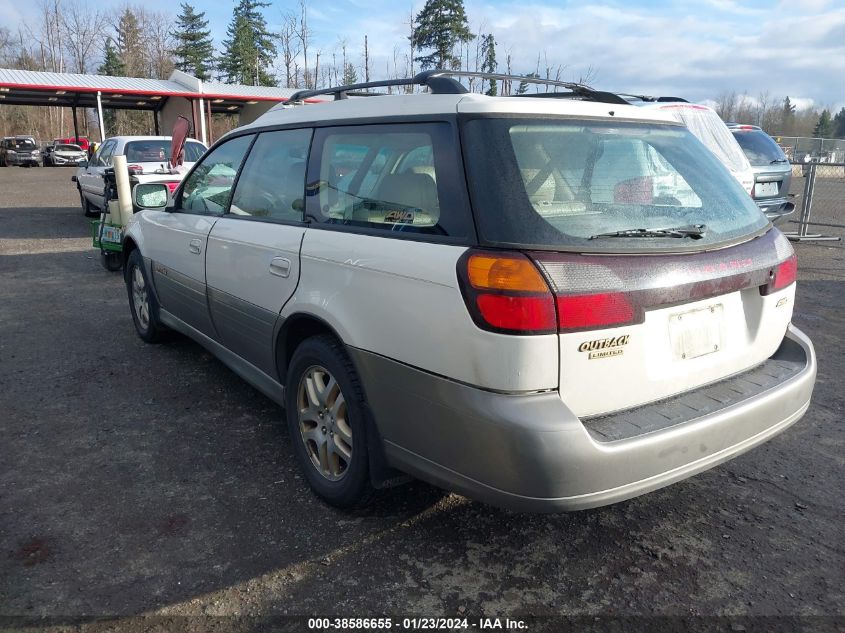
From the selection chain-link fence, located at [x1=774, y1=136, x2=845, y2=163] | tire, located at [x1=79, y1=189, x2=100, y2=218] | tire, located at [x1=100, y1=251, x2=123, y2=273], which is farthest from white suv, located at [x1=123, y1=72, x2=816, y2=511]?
chain-link fence, located at [x1=774, y1=136, x2=845, y2=163]

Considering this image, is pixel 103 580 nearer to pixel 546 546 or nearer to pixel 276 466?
pixel 276 466

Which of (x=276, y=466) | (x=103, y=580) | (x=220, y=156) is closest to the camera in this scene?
(x=103, y=580)

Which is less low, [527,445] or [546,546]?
[527,445]

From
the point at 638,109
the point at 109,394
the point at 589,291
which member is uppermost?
the point at 638,109

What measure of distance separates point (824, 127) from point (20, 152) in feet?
260

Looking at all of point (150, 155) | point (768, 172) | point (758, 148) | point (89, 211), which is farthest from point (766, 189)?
point (89, 211)

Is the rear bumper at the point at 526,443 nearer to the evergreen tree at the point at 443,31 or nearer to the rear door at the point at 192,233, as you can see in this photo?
the rear door at the point at 192,233

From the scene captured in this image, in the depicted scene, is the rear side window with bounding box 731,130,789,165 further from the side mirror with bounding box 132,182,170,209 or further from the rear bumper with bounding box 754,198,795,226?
the side mirror with bounding box 132,182,170,209

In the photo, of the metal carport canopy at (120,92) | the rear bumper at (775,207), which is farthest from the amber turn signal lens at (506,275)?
the metal carport canopy at (120,92)

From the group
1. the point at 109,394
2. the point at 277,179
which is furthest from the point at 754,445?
the point at 109,394

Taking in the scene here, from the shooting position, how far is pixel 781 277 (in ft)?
9.36

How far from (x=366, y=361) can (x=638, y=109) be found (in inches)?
62.2

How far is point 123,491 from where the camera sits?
3225 millimetres

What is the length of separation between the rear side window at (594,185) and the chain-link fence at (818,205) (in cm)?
816
